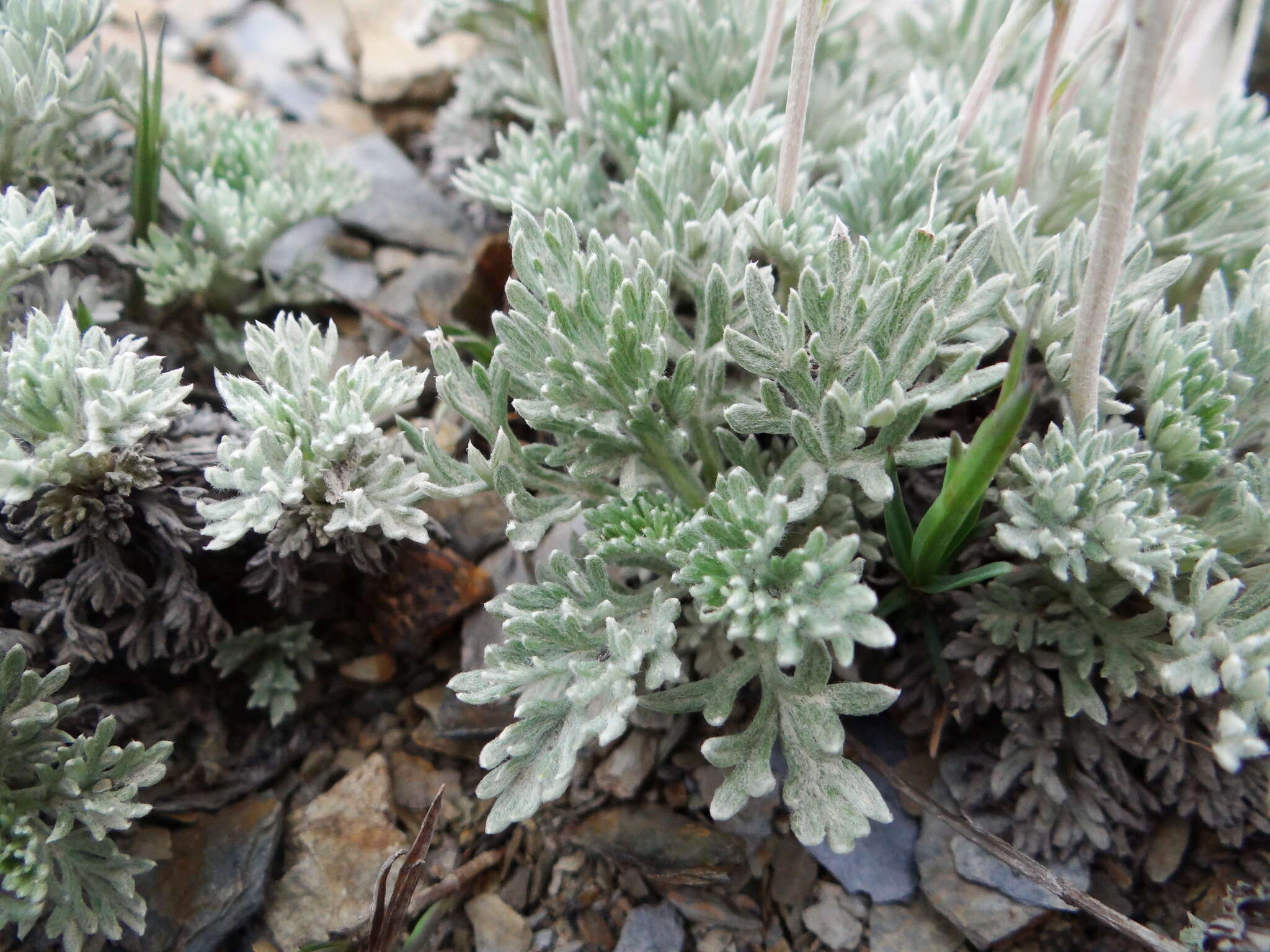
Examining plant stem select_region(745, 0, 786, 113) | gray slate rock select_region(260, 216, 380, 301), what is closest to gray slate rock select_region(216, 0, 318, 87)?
gray slate rock select_region(260, 216, 380, 301)

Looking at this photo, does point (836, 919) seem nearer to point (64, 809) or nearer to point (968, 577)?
point (968, 577)

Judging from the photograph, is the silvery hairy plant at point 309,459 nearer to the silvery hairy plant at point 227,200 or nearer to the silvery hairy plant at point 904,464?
the silvery hairy plant at point 904,464

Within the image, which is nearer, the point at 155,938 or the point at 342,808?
the point at 155,938

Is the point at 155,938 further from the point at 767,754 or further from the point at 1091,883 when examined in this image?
the point at 1091,883

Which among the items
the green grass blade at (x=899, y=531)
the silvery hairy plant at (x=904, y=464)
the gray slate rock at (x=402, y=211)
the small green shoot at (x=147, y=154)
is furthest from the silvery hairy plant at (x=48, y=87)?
the green grass blade at (x=899, y=531)

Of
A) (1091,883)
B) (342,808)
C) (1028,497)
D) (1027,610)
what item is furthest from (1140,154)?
(342,808)

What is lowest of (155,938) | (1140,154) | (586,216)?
(155,938)
